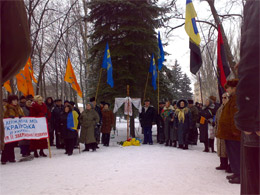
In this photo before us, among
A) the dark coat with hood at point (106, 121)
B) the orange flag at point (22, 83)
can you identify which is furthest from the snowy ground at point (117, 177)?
the orange flag at point (22, 83)

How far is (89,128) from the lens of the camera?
10289 mm

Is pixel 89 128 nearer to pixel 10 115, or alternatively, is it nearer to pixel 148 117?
pixel 10 115

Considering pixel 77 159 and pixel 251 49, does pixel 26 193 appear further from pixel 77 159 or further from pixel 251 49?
pixel 251 49

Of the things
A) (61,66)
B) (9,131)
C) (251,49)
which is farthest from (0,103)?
(61,66)

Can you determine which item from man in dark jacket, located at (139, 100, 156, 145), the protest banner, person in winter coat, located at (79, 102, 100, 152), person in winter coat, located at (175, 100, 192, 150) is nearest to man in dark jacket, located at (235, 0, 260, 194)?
the protest banner

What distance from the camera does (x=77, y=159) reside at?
27.4 ft

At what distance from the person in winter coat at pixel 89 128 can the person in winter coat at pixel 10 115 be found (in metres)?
2.84

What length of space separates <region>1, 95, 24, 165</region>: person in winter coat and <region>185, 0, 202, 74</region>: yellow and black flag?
19.4ft

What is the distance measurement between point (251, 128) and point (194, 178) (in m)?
4.37

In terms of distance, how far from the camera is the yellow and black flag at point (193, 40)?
833cm

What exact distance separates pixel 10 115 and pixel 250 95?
305 inches

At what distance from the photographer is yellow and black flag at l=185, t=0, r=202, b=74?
27.3 feet

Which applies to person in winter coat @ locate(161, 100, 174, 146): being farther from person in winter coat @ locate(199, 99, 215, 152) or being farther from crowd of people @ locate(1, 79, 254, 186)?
person in winter coat @ locate(199, 99, 215, 152)

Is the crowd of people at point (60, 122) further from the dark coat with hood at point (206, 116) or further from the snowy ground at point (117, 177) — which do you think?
the dark coat with hood at point (206, 116)
